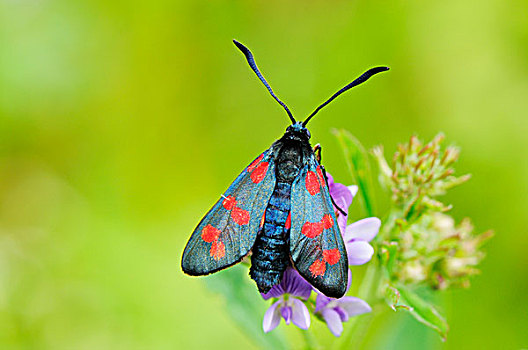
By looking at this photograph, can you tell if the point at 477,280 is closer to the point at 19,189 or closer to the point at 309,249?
the point at 309,249

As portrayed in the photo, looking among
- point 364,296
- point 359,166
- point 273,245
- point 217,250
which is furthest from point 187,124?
point 273,245

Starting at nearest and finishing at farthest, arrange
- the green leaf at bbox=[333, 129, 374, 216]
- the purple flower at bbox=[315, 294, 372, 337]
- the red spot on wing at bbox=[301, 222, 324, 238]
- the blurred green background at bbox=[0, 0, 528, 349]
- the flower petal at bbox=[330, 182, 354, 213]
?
the red spot on wing at bbox=[301, 222, 324, 238] < the purple flower at bbox=[315, 294, 372, 337] < the flower petal at bbox=[330, 182, 354, 213] < the green leaf at bbox=[333, 129, 374, 216] < the blurred green background at bbox=[0, 0, 528, 349]

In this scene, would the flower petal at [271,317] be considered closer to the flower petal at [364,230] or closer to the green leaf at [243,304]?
the flower petal at [364,230]

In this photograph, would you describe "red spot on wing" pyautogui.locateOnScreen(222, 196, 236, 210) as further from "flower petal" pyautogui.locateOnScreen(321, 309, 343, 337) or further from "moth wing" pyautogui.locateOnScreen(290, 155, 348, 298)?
"flower petal" pyautogui.locateOnScreen(321, 309, 343, 337)

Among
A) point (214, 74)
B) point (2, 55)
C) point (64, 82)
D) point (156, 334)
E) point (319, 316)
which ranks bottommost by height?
point (319, 316)

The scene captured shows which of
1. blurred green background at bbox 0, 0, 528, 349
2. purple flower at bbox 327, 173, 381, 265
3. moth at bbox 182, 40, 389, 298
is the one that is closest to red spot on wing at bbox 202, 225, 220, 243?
moth at bbox 182, 40, 389, 298

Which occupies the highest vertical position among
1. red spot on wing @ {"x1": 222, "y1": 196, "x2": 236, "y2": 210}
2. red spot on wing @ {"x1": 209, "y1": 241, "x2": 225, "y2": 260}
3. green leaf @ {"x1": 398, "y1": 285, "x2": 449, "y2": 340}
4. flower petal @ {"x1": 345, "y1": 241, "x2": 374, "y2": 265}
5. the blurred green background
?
the blurred green background

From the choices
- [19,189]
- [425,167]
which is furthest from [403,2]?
[19,189]
